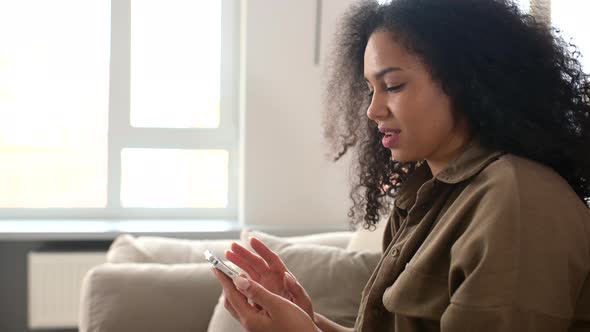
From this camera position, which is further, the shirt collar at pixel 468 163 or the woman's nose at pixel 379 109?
the woman's nose at pixel 379 109

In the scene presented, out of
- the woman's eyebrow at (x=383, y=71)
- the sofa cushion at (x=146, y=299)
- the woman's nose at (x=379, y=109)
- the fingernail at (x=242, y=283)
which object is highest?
the woman's eyebrow at (x=383, y=71)

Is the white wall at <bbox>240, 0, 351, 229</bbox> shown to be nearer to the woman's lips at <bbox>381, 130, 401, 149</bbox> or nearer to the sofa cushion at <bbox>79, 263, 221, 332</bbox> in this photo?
the sofa cushion at <bbox>79, 263, 221, 332</bbox>

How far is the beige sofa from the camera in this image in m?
2.02

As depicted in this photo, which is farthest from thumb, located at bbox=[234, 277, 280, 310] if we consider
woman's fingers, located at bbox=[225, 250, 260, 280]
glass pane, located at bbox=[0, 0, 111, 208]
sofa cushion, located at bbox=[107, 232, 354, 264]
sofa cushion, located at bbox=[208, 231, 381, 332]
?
glass pane, located at bbox=[0, 0, 111, 208]

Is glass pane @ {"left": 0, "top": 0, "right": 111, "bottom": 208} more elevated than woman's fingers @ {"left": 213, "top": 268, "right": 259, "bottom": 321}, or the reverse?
glass pane @ {"left": 0, "top": 0, "right": 111, "bottom": 208}

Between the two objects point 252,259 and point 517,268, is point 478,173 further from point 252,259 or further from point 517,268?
point 252,259

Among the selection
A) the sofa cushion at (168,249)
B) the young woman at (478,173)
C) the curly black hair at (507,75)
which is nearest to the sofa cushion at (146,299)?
the sofa cushion at (168,249)

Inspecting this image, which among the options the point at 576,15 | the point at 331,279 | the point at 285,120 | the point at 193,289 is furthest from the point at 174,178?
the point at 576,15

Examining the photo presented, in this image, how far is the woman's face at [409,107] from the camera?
1202 millimetres

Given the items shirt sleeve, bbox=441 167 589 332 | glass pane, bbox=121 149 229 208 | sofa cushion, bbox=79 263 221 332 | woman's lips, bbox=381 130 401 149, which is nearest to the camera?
shirt sleeve, bbox=441 167 589 332

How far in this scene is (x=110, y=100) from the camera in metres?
3.43

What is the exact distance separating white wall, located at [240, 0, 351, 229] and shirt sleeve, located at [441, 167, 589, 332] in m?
2.18

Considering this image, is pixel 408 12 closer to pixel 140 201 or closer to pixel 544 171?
pixel 544 171

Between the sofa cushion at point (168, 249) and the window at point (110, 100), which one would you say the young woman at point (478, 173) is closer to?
the sofa cushion at point (168, 249)
